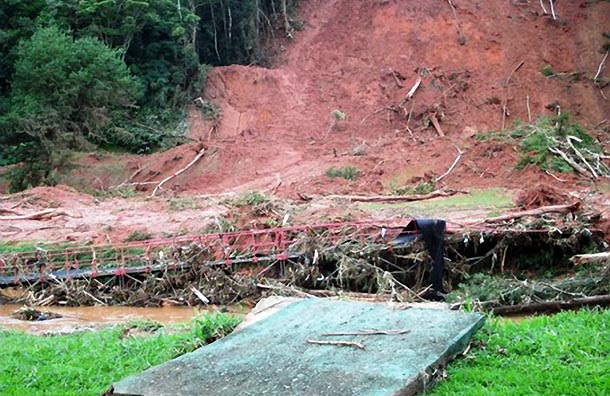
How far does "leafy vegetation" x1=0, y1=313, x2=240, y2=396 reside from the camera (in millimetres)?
6051

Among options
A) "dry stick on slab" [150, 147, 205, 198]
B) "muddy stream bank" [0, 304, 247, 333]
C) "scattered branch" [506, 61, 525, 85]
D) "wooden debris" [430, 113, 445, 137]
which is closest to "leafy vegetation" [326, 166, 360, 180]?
"dry stick on slab" [150, 147, 205, 198]

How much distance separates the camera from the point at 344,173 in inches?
931

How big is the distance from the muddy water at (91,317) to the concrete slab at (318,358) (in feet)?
17.2

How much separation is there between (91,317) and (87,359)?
21.3 feet

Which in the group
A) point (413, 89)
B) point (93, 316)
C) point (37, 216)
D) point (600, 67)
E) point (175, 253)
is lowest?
point (93, 316)

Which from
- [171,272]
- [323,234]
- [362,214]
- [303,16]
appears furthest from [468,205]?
[303,16]

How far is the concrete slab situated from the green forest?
1987 centimetres

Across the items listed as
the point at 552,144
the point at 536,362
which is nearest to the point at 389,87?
the point at 552,144

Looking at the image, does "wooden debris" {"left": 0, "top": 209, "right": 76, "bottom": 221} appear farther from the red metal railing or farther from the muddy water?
the muddy water

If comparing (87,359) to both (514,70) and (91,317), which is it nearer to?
(91,317)

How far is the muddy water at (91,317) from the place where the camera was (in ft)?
38.2

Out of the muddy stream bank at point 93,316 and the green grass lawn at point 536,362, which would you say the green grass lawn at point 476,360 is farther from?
the muddy stream bank at point 93,316

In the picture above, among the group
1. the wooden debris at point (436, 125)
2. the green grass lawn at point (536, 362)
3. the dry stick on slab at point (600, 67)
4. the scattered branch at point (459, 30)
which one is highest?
the scattered branch at point (459, 30)

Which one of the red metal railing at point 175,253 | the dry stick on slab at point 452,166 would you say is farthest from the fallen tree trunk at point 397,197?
the red metal railing at point 175,253
